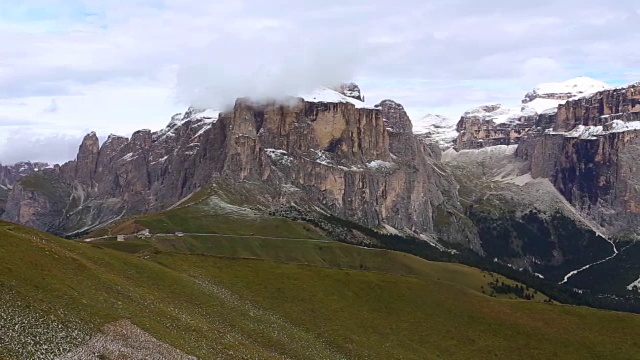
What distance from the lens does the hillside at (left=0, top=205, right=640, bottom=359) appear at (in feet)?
276

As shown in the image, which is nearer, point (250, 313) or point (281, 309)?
point (250, 313)

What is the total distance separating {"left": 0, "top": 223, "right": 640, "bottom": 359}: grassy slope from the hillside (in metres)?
0.28

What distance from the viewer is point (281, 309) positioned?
135500mm

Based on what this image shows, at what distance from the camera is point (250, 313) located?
125 meters

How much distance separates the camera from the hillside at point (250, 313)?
8425 centimetres

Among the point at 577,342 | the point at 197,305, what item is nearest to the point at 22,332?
the point at 197,305

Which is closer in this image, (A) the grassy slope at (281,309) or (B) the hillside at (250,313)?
(B) the hillside at (250,313)

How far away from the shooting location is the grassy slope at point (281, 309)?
304 ft

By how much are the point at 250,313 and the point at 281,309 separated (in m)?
11.5

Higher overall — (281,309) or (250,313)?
(250,313)

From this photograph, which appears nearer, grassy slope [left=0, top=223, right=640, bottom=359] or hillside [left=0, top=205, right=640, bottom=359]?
hillside [left=0, top=205, right=640, bottom=359]

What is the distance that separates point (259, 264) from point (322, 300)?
78.9ft

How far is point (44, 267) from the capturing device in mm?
96688

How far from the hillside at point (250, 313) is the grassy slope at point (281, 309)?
0.92ft
